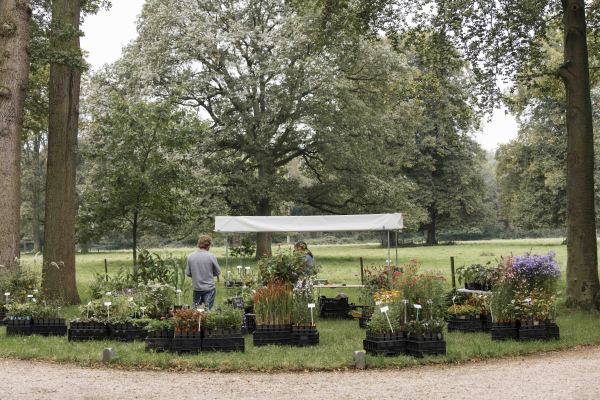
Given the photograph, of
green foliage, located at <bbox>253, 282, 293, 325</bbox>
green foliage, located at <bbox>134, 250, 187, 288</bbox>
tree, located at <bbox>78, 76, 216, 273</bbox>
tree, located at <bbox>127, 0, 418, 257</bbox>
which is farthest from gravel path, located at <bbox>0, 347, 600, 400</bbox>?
tree, located at <bbox>127, 0, 418, 257</bbox>

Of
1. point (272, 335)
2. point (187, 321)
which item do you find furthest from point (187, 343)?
point (272, 335)

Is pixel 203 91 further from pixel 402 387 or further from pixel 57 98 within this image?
pixel 402 387

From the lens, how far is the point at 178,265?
46.4 ft

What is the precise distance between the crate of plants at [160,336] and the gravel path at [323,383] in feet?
3.21

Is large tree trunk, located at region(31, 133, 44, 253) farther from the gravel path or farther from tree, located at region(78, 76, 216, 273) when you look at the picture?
the gravel path

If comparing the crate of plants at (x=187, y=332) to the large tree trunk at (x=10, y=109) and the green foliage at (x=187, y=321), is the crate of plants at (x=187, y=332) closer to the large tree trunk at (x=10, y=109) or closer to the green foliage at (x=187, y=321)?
the green foliage at (x=187, y=321)

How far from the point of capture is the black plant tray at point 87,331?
10320 mm

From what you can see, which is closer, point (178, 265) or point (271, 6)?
point (178, 265)

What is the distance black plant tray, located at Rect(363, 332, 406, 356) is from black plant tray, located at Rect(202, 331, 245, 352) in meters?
1.77

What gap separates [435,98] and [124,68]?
1486cm

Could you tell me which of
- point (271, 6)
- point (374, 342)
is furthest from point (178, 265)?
point (271, 6)

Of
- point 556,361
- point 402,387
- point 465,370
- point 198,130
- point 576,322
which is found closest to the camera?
point 402,387

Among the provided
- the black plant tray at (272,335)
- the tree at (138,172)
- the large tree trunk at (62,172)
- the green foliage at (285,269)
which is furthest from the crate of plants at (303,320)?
the tree at (138,172)

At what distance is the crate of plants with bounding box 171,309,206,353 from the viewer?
30.1 ft
